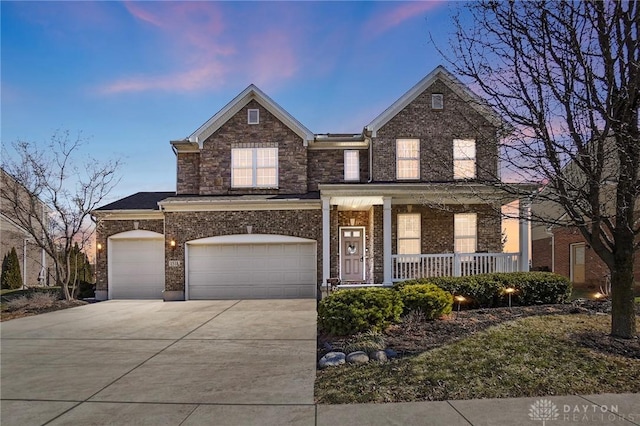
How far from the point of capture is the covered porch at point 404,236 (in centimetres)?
1263

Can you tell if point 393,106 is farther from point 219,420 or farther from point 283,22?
point 219,420

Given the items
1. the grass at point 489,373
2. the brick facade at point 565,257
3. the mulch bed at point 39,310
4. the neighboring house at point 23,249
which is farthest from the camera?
the neighboring house at point 23,249

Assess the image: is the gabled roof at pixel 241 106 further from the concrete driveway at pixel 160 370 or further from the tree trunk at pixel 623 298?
the tree trunk at pixel 623 298

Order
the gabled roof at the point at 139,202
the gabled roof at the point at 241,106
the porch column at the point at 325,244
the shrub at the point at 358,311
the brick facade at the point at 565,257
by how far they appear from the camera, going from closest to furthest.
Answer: the shrub at the point at 358,311 < the porch column at the point at 325,244 < the gabled roof at the point at 241,106 < the gabled roof at the point at 139,202 < the brick facade at the point at 565,257

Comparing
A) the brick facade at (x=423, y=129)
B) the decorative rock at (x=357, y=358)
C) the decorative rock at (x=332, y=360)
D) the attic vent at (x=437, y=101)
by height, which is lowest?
the decorative rock at (x=332, y=360)

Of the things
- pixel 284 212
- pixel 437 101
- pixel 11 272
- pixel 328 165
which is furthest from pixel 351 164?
pixel 11 272

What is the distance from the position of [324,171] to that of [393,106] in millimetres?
3612

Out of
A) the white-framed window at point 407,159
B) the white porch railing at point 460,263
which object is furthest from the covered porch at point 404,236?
the white-framed window at point 407,159

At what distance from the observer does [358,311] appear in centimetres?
736

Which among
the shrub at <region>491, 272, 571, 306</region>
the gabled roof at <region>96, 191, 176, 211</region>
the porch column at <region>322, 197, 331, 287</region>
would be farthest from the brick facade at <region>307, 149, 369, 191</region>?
the shrub at <region>491, 272, 571, 306</region>

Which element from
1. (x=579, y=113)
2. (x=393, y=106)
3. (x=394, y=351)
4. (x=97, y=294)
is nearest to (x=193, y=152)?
(x=97, y=294)

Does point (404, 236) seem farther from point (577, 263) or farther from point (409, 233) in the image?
point (577, 263)

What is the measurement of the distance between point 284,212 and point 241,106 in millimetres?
4651

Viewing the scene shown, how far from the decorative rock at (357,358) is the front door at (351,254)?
29.7ft
